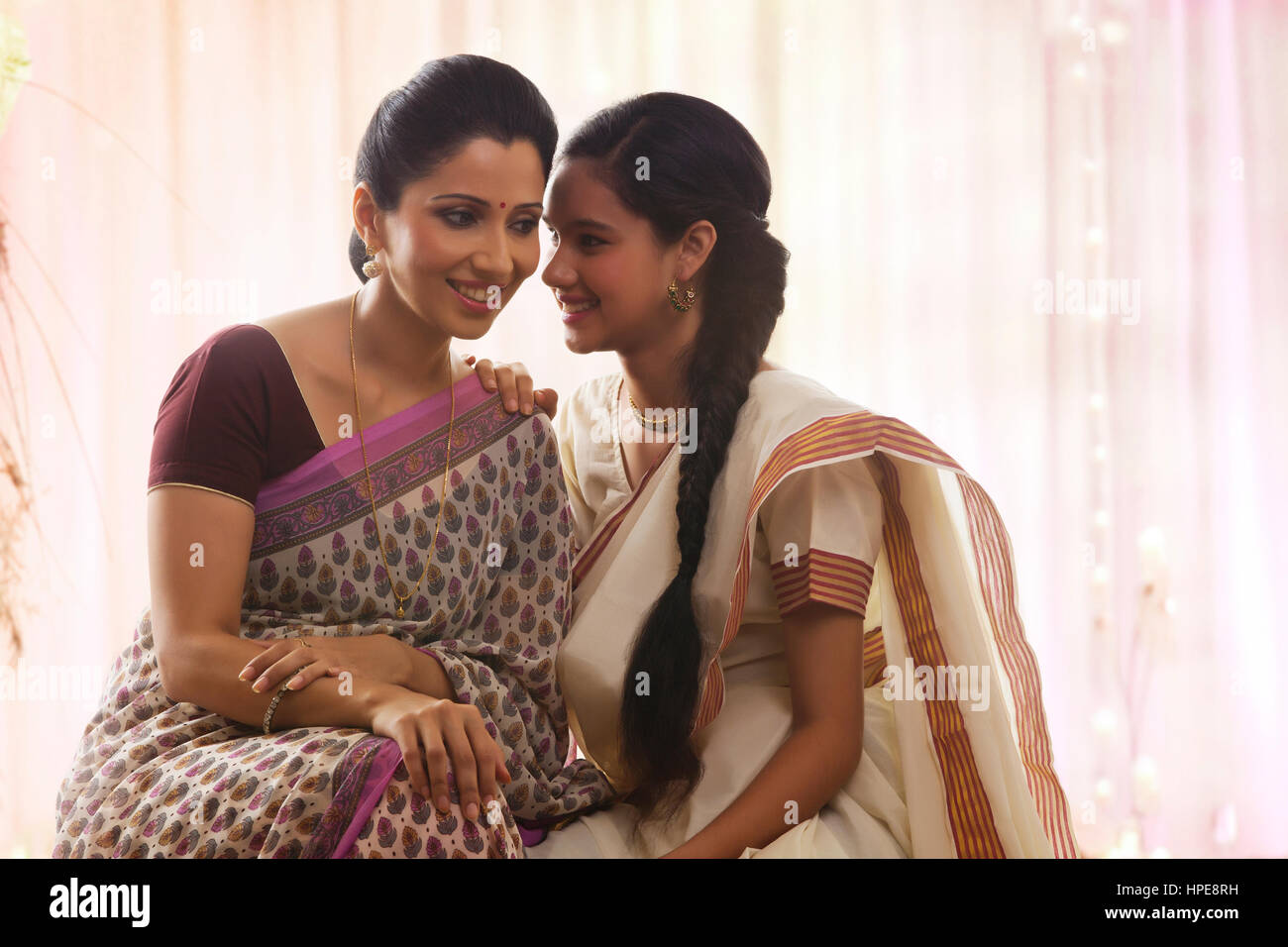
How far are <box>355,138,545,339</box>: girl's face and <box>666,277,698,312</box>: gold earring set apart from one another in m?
0.32

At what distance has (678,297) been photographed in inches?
61.2

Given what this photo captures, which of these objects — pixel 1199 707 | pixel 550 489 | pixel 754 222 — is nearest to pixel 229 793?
pixel 550 489

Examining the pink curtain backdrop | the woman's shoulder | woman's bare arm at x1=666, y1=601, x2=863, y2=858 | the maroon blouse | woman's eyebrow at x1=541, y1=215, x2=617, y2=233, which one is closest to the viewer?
the maroon blouse

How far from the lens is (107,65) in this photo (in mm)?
2457

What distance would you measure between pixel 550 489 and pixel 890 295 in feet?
4.65

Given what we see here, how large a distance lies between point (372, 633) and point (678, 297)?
66 cm

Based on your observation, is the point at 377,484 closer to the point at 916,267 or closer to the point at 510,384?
the point at 510,384

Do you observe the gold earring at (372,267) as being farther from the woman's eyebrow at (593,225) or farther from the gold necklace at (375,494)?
the woman's eyebrow at (593,225)

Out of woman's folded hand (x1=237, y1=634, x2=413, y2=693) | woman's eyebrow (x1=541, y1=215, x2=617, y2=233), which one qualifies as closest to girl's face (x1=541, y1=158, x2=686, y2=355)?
woman's eyebrow (x1=541, y1=215, x2=617, y2=233)

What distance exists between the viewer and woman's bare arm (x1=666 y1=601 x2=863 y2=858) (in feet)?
4.08

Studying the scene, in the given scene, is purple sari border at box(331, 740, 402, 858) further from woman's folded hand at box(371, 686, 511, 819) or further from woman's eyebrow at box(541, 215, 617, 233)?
woman's eyebrow at box(541, 215, 617, 233)

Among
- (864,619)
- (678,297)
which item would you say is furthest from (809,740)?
(678,297)

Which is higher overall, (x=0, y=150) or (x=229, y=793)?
(x=0, y=150)

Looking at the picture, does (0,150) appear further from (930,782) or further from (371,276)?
(930,782)
